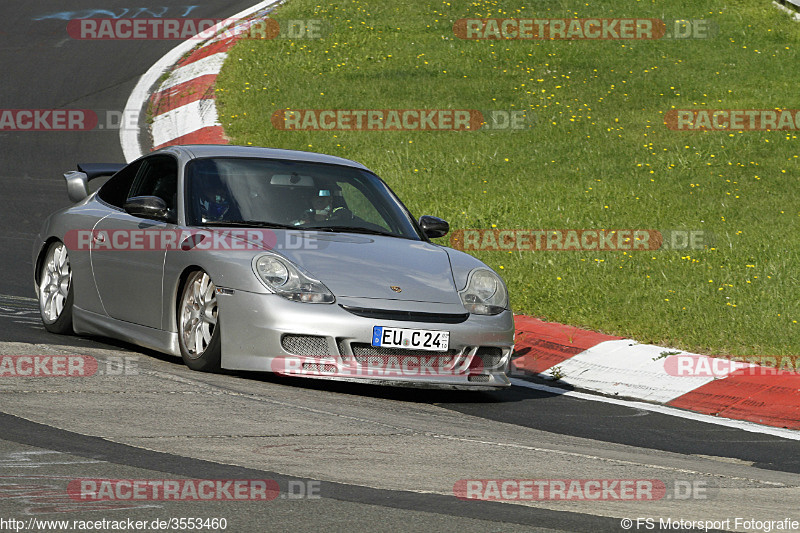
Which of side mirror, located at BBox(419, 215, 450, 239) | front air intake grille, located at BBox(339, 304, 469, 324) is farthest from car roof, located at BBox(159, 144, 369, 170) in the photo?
front air intake grille, located at BBox(339, 304, 469, 324)

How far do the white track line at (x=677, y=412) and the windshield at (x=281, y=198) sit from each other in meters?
1.30

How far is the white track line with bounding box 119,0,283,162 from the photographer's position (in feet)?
50.3

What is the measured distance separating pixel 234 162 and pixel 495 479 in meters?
3.62

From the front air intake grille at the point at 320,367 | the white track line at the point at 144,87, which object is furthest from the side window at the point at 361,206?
the white track line at the point at 144,87

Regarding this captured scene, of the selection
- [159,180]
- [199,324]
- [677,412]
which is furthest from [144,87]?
[677,412]

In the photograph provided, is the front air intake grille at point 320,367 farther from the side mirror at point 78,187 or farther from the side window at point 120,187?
the side mirror at point 78,187

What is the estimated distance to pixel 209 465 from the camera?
501 cm

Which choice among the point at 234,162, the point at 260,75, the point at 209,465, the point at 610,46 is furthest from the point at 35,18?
the point at 209,465

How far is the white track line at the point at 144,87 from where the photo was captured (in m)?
15.3

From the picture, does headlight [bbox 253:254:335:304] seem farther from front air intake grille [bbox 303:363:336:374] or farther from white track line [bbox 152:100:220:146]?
white track line [bbox 152:100:220:146]

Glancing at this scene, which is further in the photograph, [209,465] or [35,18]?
[35,18]

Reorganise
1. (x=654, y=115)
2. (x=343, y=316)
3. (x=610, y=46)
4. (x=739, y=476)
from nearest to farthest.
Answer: (x=739, y=476) < (x=343, y=316) < (x=654, y=115) < (x=610, y=46)

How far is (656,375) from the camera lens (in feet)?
27.5

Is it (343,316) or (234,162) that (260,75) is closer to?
(234,162)
